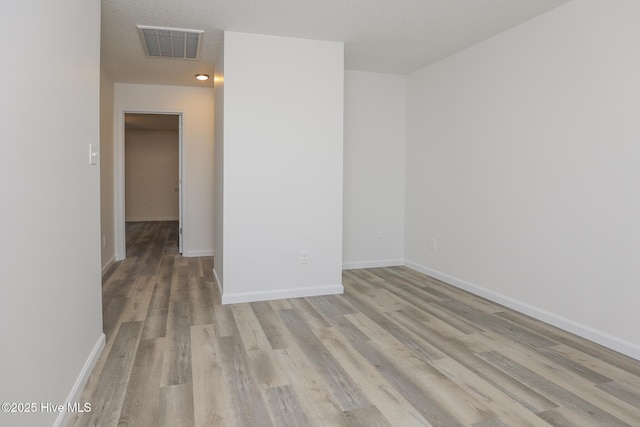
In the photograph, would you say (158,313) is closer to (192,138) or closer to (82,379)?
(82,379)

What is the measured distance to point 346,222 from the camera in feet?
16.0

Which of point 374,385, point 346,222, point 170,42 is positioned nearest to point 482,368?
point 374,385

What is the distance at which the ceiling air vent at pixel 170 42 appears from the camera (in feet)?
11.1

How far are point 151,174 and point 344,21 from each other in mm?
8240

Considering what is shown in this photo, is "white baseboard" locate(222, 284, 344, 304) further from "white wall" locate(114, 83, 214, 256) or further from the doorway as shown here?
the doorway

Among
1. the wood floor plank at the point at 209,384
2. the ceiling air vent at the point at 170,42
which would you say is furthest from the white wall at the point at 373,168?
the wood floor plank at the point at 209,384

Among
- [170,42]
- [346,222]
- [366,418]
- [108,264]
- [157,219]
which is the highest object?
[170,42]

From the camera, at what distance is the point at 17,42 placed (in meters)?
1.33

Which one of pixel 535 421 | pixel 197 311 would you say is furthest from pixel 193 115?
pixel 535 421

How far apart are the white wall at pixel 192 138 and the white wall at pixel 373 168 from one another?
83.6 inches

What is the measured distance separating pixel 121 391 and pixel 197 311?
1.29m

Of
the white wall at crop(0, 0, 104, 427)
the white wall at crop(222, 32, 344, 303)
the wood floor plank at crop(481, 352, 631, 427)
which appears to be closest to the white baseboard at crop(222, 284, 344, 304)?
the white wall at crop(222, 32, 344, 303)

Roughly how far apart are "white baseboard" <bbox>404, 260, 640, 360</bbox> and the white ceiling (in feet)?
7.54

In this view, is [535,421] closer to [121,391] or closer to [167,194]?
[121,391]
